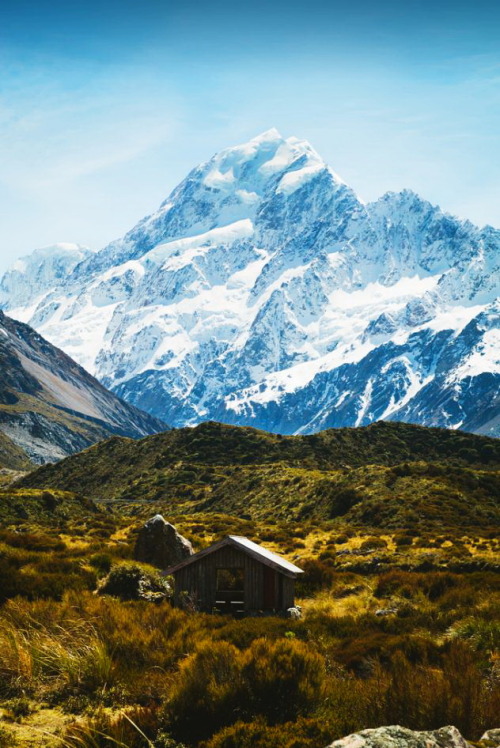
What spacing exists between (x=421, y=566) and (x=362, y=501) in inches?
1769

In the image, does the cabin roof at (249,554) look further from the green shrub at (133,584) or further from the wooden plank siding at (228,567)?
the green shrub at (133,584)

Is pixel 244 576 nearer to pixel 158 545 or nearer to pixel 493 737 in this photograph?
pixel 158 545

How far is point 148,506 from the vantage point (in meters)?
104

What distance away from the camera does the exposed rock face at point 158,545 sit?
111 ft

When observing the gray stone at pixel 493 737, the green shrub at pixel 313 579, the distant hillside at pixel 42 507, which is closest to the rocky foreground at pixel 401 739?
the gray stone at pixel 493 737

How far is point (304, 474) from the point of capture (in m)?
104

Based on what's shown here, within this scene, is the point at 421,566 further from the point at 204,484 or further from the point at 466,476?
the point at 204,484

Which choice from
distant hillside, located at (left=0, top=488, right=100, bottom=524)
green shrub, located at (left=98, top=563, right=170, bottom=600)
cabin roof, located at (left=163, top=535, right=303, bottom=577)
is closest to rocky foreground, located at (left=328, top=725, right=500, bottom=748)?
cabin roof, located at (left=163, top=535, right=303, bottom=577)

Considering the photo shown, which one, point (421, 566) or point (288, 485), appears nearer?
point (421, 566)

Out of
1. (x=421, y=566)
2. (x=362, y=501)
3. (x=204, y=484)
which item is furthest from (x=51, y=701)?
(x=204, y=484)

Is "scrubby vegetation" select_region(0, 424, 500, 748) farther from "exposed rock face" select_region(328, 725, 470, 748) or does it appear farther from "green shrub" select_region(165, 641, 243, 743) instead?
"exposed rock face" select_region(328, 725, 470, 748)

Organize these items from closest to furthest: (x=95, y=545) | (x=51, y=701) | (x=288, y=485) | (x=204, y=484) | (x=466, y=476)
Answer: (x=51, y=701), (x=95, y=545), (x=466, y=476), (x=288, y=485), (x=204, y=484)

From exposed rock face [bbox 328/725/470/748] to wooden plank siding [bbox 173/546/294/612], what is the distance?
17.1 meters

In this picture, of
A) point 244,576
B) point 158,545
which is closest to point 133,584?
point 244,576
